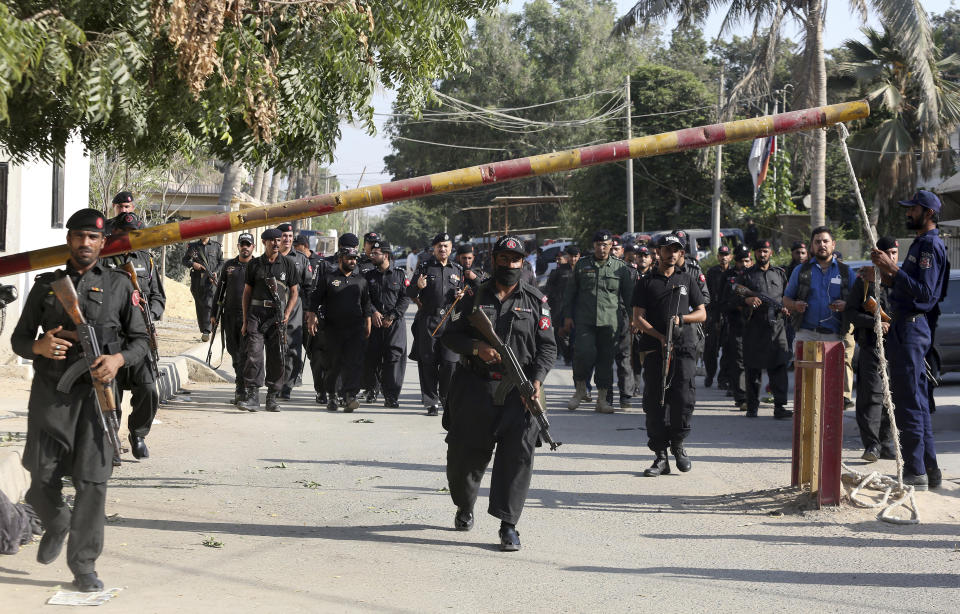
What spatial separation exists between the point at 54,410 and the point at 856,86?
107ft

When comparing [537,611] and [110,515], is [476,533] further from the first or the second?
[110,515]

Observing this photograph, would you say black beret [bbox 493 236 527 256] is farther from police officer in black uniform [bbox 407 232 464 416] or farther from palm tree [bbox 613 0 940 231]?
palm tree [bbox 613 0 940 231]

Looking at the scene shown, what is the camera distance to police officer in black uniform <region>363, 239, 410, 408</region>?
41.8ft

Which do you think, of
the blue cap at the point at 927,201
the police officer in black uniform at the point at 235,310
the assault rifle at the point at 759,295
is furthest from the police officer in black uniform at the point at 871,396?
the police officer in black uniform at the point at 235,310

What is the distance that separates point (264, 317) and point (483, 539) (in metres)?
6.22

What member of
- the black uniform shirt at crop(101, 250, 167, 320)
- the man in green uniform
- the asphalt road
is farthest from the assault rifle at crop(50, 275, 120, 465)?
the man in green uniform

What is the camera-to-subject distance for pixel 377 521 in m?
7.03

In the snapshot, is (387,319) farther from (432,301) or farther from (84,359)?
(84,359)

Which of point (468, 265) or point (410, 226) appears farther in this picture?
point (410, 226)

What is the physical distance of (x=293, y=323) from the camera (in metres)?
13.1

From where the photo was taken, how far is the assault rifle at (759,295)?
12223mm

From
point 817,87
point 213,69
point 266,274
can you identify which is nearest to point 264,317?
point 266,274

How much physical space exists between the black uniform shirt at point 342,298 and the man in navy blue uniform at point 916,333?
20.6ft

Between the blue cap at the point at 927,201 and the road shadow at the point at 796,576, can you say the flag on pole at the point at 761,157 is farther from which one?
the road shadow at the point at 796,576
